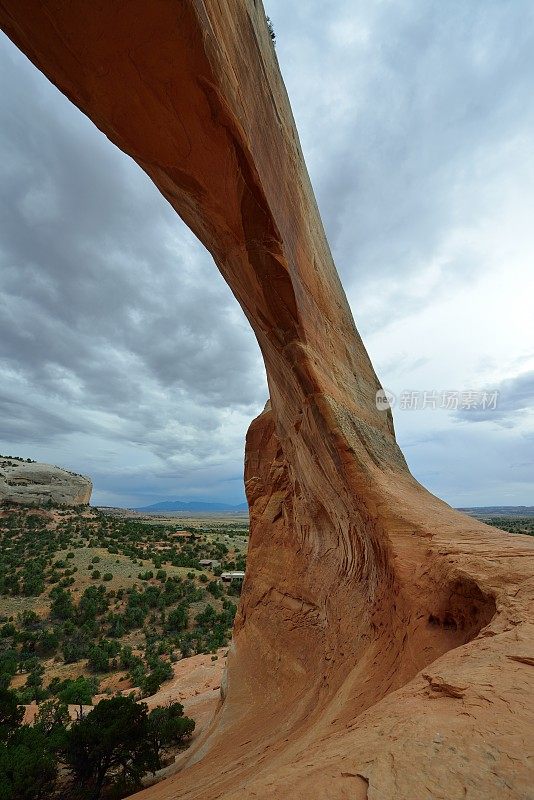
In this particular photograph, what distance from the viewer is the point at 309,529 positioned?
10641 millimetres

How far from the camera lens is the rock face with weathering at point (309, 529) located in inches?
97.3

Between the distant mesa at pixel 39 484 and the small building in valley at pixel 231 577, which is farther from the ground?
the distant mesa at pixel 39 484

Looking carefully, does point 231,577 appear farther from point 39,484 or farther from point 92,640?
point 39,484

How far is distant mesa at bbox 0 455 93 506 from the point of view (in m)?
63.6

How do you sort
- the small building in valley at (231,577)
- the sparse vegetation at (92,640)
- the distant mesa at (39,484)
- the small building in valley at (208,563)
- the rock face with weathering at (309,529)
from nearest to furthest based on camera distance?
the rock face with weathering at (309,529) < the sparse vegetation at (92,640) < the small building in valley at (231,577) < the small building in valley at (208,563) < the distant mesa at (39,484)

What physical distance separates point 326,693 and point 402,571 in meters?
2.94

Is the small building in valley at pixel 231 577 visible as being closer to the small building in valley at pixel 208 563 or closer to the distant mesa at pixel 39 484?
the small building in valley at pixel 208 563

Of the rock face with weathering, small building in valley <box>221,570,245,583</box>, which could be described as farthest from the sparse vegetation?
the rock face with weathering

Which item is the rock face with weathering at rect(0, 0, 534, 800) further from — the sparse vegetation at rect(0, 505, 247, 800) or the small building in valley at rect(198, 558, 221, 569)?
the small building in valley at rect(198, 558, 221, 569)

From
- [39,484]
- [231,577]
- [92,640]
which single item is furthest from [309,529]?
[39,484]

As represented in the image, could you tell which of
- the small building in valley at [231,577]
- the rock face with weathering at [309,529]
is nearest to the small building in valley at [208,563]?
the small building in valley at [231,577]

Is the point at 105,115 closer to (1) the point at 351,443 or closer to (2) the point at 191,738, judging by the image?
(1) the point at 351,443

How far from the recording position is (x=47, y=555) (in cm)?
3625

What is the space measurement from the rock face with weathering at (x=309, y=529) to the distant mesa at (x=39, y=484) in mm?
66322
